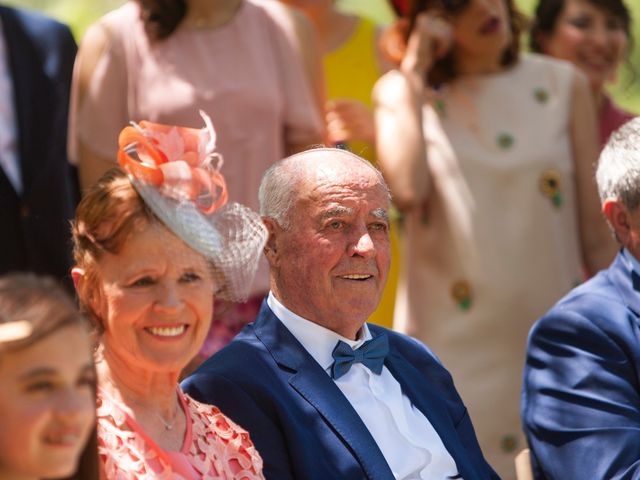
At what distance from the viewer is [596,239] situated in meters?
5.52

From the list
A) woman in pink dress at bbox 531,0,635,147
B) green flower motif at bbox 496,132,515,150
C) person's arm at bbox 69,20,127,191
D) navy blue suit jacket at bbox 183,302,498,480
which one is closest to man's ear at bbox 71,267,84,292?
navy blue suit jacket at bbox 183,302,498,480

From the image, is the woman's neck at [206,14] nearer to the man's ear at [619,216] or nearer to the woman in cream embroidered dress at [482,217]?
the woman in cream embroidered dress at [482,217]

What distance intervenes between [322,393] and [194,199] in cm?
68

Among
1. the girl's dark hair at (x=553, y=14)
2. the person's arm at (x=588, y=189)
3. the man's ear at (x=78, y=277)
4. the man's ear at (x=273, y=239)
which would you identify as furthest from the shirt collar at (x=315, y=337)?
the girl's dark hair at (x=553, y=14)

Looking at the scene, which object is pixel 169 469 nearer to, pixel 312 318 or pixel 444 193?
pixel 312 318

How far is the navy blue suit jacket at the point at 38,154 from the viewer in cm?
470

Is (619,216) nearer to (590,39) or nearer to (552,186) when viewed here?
(552,186)

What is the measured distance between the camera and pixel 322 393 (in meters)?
3.88

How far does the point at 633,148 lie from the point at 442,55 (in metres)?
1.33

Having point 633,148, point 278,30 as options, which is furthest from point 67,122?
point 633,148

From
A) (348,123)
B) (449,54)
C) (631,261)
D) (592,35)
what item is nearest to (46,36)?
(348,123)

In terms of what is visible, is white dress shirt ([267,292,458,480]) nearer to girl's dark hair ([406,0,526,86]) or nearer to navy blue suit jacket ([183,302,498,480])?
navy blue suit jacket ([183,302,498,480])

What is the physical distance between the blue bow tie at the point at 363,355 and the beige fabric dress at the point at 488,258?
1.29m

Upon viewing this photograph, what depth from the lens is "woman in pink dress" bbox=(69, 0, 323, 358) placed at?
489 centimetres
